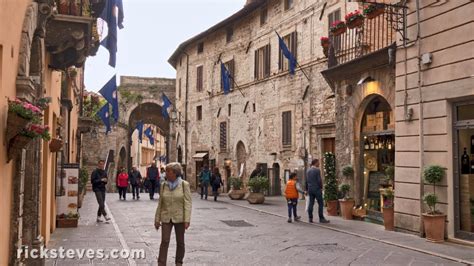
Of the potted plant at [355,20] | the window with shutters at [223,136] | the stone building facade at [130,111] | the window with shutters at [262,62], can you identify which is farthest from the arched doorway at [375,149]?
the stone building facade at [130,111]

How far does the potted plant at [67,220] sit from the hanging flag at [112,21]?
3547mm

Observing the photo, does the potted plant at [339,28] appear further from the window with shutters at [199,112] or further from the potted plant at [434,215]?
the window with shutters at [199,112]

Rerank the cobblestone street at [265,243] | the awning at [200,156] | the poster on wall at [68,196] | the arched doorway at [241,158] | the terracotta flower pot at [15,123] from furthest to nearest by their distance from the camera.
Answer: the awning at [200,156], the arched doorway at [241,158], the poster on wall at [68,196], the cobblestone street at [265,243], the terracotta flower pot at [15,123]

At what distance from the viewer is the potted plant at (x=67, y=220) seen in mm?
11352

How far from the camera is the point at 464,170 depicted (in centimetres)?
948

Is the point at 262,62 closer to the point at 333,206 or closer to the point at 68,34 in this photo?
the point at 333,206

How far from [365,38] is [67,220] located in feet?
29.4

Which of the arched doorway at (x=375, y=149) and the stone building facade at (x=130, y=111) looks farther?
the stone building facade at (x=130, y=111)

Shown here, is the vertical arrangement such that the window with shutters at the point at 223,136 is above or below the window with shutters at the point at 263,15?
below

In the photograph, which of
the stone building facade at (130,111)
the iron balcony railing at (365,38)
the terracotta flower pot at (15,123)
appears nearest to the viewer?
the terracotta flower pot at (15,123)

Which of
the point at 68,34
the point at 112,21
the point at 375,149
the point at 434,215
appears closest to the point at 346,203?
the point at 375,149

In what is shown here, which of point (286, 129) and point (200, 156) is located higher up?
point (286, 129)

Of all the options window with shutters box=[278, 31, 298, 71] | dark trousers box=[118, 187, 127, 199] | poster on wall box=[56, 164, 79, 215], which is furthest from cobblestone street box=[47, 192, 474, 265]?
window with shutters box=[278, 31, 298, 71]

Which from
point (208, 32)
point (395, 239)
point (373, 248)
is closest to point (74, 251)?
point (373, 248)
